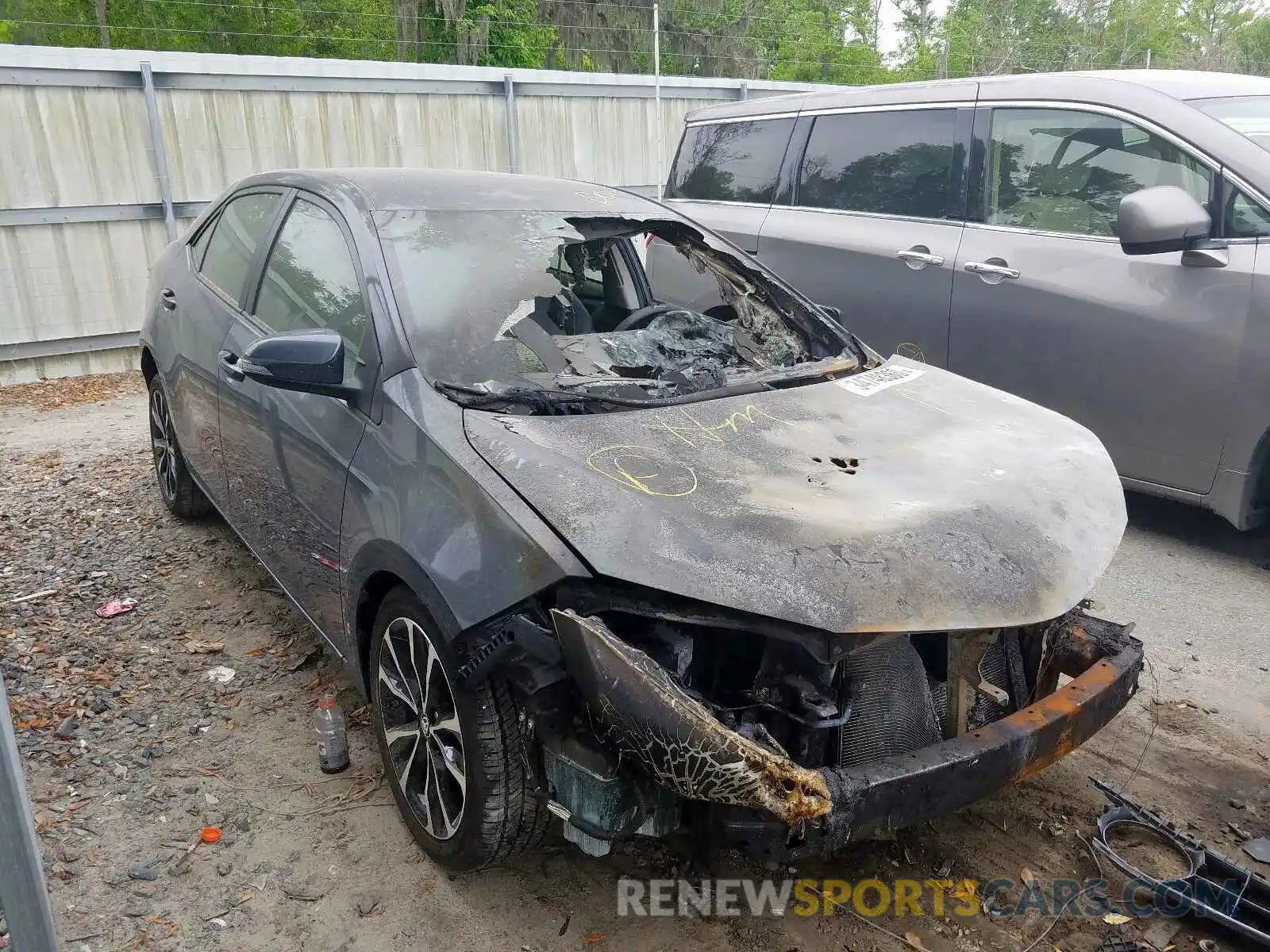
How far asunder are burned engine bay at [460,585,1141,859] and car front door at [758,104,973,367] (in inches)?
119

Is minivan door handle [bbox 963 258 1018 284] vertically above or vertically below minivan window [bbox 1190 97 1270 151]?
below

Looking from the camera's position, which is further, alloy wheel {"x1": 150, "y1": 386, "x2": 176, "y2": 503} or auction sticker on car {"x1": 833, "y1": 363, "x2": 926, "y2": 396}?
alloy wheel {"x1": 150, "y1": 386, "x2": 176, "y2": 503}

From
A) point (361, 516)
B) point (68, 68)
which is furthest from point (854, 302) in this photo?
point (68, 68)

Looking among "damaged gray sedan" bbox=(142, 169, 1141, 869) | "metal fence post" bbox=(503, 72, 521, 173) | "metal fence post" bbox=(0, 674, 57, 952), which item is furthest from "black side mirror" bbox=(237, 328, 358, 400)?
"metal fence post" bbox=(503, 72, 521, 173)

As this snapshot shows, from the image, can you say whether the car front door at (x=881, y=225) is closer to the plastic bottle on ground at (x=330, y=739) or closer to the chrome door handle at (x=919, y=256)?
the chrome door handle at (x=919, y=256)

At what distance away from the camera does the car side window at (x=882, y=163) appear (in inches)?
197

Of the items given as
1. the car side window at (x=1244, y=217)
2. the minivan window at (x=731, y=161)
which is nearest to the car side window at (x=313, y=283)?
the minivan window at (x=731, y=161)

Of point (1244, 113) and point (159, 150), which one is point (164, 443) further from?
point (1244, 113)

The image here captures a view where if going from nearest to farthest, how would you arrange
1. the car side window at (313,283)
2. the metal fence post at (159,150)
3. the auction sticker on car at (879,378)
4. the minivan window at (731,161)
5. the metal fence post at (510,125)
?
the car side window at (313,283)
the auction sticker on car at (879,378)
the minivan window at (731,161)
the metal fence post at (159,150)
the metal fence post at (510,125)

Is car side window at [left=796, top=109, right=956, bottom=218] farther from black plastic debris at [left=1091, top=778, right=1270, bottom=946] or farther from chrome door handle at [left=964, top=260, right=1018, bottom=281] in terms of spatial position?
black plastic debris at [left=1091, top=778, right=1270, bottom=946]

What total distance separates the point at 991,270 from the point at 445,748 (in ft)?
11.8

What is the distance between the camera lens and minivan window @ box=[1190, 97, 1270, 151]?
4.06 metres

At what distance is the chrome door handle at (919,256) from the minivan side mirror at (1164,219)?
1.00m

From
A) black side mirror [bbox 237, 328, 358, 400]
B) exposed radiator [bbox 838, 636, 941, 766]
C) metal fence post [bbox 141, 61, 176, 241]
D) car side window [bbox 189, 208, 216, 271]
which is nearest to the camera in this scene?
exposed radiator [bbox 838, 636, 941, 766]
